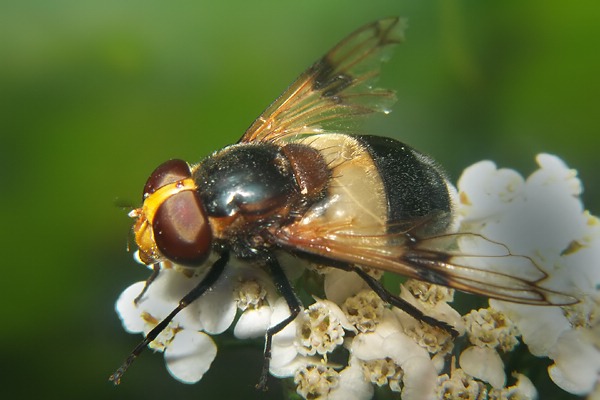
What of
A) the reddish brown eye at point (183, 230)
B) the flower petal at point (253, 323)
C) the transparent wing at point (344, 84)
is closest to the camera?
the reddish brown eye at point (183, 230)

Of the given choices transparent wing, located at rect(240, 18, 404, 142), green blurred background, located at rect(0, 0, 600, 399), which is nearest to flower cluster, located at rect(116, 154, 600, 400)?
green blurred background, located at rect(0, 0, 600, 399)

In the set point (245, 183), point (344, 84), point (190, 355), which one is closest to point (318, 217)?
point (245, 183)

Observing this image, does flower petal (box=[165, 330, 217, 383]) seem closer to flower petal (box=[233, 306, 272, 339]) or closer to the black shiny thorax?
flower petal (box=[233, 306, 272, 339])

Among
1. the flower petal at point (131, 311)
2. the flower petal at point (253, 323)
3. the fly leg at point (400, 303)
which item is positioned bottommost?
the fly leg at point (400, 303)

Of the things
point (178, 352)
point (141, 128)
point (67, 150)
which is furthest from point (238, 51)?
point (178, 352)

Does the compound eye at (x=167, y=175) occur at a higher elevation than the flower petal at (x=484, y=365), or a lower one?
higher

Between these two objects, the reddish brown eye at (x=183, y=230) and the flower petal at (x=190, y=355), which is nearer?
the reddish brown eye at (x=183, y=230)

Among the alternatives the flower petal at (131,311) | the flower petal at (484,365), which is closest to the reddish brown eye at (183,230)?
the flower petal at (131,311)

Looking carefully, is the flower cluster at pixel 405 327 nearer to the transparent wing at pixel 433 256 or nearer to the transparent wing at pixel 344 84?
the transparent wing at pixel 433 256
